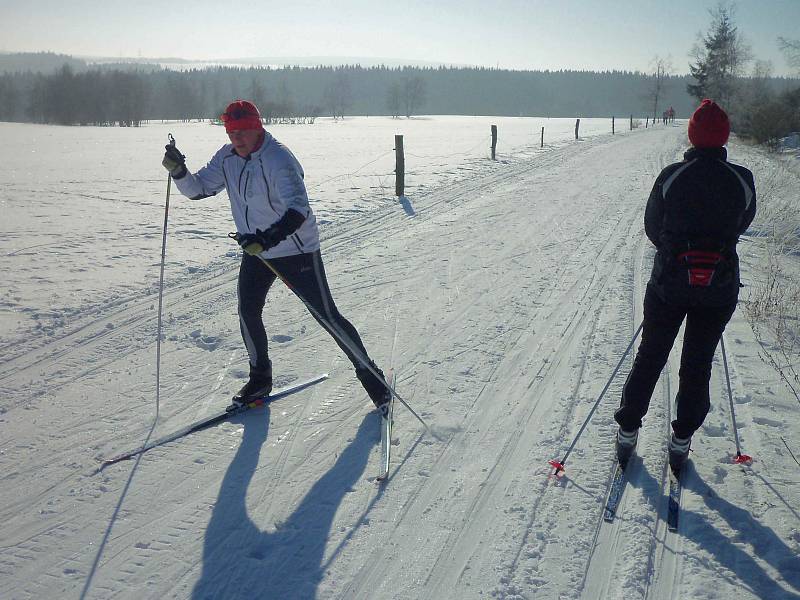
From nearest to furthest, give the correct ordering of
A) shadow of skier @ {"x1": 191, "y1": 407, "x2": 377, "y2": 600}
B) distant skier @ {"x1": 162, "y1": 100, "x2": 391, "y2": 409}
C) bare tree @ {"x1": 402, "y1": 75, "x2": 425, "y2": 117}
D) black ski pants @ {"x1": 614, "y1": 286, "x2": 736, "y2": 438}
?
shadow of skier @ {"x1": 191, "y1": 407, "x2": 377, "y2": 600}
black ski pants @ {"x1": 614, "y1": 286, "x2": 736, "y2": 438}
distant skier @ {"x1": 162, "y1": 100, "x2": 391, "y2": 409}
bare tree @ {"x1": 402, "y1": 75, "x2": 425, "y2": 117}

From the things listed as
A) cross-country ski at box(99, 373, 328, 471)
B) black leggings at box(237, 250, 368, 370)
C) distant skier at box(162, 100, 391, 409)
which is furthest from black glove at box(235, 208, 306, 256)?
cross-country ski at box(99, 373, 328, 471)

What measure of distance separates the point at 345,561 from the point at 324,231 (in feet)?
23.1

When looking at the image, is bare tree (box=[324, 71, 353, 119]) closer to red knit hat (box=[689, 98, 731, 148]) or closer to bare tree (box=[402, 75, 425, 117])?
bare tree (box=[402, 75, 425, 117])

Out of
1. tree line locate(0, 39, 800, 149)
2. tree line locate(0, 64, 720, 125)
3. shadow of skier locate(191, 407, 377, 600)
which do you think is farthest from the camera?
tree line locate(0, 64, 720, 125)

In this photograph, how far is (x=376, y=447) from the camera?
141 inches

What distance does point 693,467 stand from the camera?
10.9 feet

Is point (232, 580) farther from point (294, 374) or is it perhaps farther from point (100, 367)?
point (100, 367)

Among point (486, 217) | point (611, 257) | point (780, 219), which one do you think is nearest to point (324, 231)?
point (486, 217)

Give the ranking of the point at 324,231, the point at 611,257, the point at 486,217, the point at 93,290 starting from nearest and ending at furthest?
the point at 93,290 → the point at 611,257 → the point at 324,231 → the point at 486,217

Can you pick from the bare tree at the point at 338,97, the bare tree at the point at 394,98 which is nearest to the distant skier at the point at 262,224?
the bare tree at the point at 394,98

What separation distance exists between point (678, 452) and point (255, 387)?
8.85 feet

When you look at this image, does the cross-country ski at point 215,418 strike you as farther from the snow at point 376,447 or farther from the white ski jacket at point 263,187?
the white ski jacket at point 263,187

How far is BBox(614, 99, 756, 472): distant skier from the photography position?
8.82 ft

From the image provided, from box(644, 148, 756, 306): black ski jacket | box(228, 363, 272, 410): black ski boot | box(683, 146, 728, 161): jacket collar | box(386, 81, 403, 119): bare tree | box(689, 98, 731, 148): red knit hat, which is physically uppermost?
box(386, 81, 403, 119): bare tree
